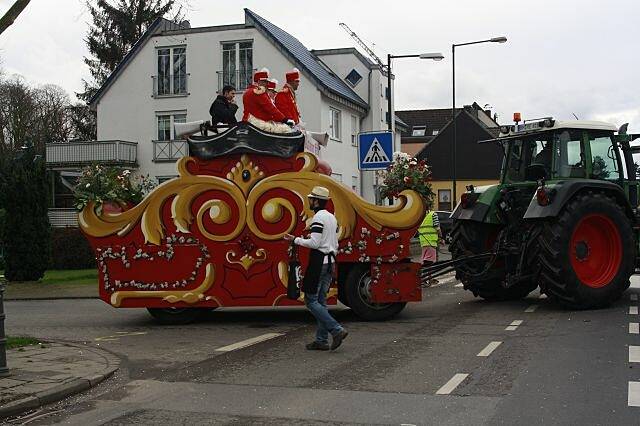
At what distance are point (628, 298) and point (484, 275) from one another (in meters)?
2.69

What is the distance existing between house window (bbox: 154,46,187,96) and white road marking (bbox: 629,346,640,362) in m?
29.4

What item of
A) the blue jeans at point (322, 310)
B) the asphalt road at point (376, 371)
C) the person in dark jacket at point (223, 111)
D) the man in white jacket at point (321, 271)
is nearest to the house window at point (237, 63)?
the person in dark jacket at point (223, 111)

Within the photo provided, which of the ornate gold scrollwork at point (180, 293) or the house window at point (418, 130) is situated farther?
the house window at point (418, 130)

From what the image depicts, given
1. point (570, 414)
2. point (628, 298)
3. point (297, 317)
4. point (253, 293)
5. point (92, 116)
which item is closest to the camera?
point (570, 414)

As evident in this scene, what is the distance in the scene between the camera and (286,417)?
608 cm

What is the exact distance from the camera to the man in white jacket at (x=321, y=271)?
28.9 ft

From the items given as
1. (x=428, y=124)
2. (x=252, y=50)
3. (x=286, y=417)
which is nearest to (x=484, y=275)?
(x=286, y=417)

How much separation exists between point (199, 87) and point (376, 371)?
29.0 metres

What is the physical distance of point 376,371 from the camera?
770cm

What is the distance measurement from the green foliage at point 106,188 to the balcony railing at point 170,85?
24.1 m

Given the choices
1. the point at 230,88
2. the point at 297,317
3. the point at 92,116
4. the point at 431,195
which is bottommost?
the point at 297,317

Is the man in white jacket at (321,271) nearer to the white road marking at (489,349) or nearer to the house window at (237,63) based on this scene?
the white road marking at (489,349)

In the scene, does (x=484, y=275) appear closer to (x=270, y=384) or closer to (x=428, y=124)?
(x=270, y=384)

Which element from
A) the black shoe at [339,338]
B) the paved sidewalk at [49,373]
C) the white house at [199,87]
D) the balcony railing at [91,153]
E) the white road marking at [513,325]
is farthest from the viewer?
the balcony railing at [91,153]
